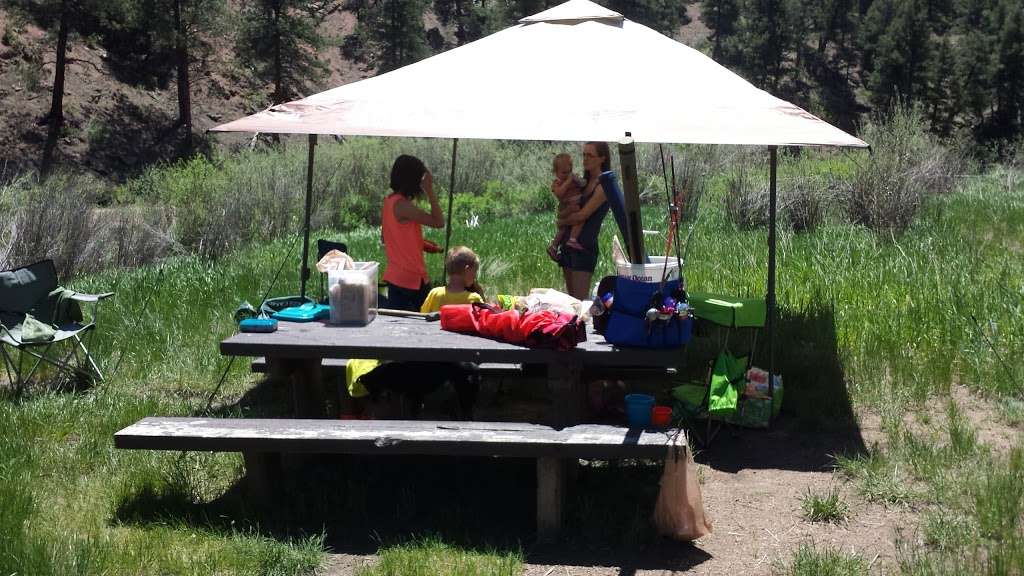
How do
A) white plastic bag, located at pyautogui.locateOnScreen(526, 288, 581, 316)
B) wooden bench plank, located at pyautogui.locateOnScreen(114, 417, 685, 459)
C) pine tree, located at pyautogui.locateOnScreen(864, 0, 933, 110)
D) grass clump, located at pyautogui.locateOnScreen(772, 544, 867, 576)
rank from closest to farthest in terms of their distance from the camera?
grass clump, located at pyautogui.locateOnScreen(772, 544, 867, 576) → wooden bench plank, located at pyautogui.locateOnScreen(114, 417, 685, 459) → white plastic bag, located at pyautogui.locateOnScreen(526, 288, 581, 316) → pine tree, located at pyautogui.locateOnScreen(864, 0, 933, 110)

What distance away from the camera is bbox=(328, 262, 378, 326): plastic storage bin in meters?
5.75

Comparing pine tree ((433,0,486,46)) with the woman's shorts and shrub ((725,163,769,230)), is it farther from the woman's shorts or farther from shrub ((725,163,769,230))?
the woman's shorts

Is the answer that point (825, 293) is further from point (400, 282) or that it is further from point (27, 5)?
point (27, 5)

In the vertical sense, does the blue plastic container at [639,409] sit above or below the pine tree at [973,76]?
below

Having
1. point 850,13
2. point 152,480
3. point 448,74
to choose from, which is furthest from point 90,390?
point 850,13

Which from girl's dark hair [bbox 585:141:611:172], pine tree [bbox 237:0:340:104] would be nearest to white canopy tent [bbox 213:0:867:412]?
girl's dark hair [bbox 585:141:611:172]

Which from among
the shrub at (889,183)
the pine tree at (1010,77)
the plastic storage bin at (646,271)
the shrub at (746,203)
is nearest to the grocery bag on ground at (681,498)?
the plastic storage bin at (646,271)

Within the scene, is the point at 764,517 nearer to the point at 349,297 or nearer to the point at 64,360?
the point at 349,297

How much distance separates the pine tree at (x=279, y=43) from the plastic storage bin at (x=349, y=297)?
104ft

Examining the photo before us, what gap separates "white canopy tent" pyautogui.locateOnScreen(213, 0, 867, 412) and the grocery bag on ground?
177cm

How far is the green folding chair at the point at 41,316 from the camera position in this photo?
6785 mm

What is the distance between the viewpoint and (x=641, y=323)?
5.18 meters

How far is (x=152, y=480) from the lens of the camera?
528 centimetres

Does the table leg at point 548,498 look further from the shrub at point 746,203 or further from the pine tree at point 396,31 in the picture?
the pine tree at point 396,31
